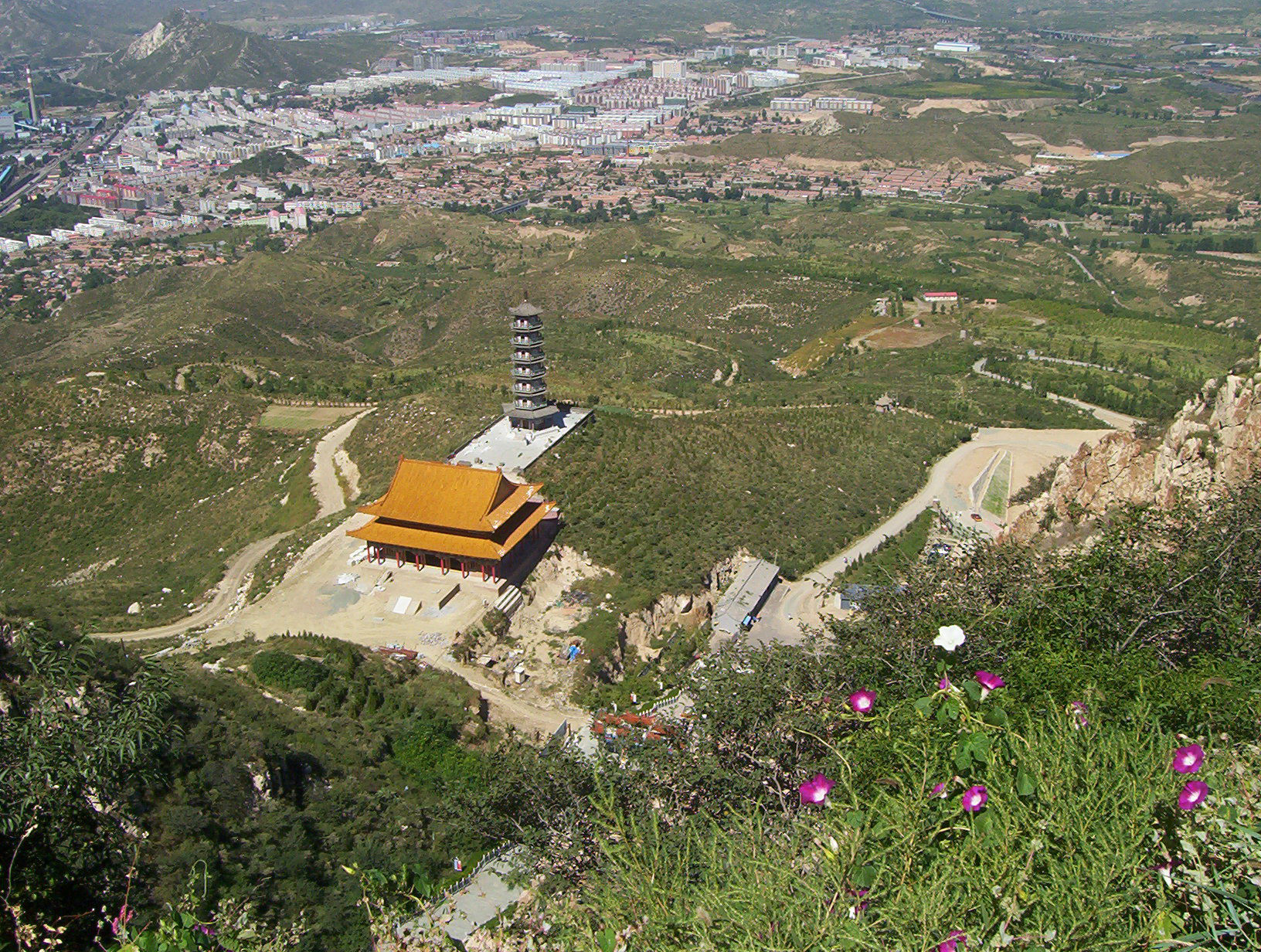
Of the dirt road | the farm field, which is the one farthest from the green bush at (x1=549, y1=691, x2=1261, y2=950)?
the farm field

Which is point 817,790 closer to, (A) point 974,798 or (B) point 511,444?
(A) point 974,798

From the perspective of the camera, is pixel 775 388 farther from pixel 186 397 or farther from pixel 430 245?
pixel 430 245

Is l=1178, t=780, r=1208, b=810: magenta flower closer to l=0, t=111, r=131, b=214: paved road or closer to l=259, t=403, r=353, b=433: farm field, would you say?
l=259, t=403, r=353, b=433: farm field

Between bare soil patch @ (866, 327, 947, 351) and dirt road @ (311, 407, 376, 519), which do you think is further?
bare soil patch @ (866, 327, 947, 351)

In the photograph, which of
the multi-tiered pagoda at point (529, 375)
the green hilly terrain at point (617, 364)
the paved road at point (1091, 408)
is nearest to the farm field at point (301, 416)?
the green hilly terrain at point (617, 364)

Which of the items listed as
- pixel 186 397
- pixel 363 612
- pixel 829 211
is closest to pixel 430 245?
pixel 829 211

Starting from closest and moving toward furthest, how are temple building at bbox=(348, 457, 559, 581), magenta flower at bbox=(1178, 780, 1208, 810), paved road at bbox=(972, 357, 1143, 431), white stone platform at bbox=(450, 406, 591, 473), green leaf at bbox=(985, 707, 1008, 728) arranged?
magenta flower at bbox=(1178, 780, 1208, 810) → green leaf at bbox=(985, 707, 1008, 728) → temple building at bbox=(348, 457, 559, 581) → white stone platform at bbox=(450, 406, 591, 473) → paved road at bbox=(972, 357, 1143, 431)
